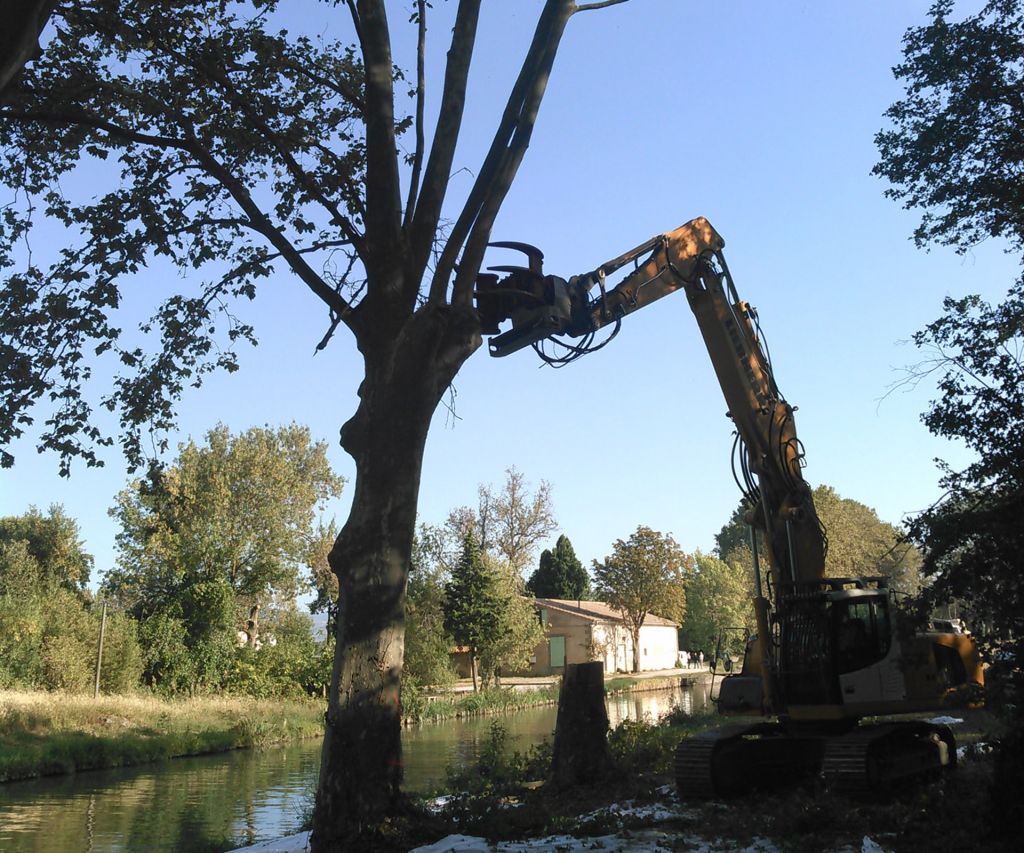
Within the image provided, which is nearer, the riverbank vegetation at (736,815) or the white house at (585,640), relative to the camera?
the riverbank vegetation at (736,815)

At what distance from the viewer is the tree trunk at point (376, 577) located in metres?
7.66

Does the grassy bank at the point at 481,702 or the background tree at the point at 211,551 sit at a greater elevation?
the background tree at the point at 211,551

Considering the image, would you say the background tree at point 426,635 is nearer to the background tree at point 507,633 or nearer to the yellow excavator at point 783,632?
the background tree at point 507,633

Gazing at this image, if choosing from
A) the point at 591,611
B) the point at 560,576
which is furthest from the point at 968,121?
the point at 560,576

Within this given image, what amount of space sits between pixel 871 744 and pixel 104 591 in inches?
1501

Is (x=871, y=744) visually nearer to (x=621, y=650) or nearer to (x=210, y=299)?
(x=210, y=299)

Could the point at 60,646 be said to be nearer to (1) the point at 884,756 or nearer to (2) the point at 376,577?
(2) the point at 376,577

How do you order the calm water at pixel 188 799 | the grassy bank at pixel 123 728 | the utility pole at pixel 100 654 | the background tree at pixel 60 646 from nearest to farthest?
the calm water at pixel 188 799
the grassy bank at pixel 123 728
the background tree at pixel 60 646
the utility pole at pixel 100 654

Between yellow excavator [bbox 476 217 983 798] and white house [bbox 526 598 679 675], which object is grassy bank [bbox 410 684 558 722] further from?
yellow excavator [bbox 476 217 983 798]

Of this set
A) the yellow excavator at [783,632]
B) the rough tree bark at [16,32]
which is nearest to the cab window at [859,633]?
the yellow excavator at [783,632]

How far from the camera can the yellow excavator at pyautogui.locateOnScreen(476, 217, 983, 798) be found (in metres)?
9.70

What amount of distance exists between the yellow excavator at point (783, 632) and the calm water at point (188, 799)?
548 centimetres

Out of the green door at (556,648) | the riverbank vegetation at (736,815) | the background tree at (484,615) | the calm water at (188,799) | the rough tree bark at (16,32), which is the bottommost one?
the calm water at (188,799)

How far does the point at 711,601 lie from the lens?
69.6m
